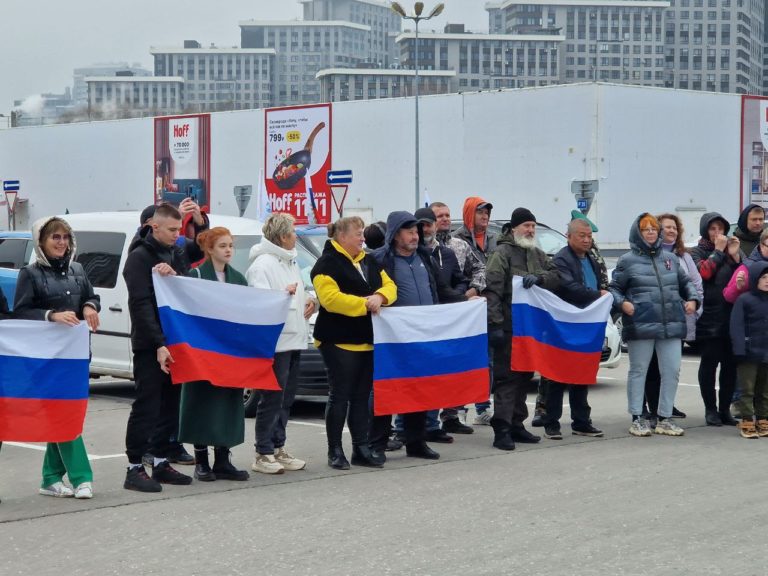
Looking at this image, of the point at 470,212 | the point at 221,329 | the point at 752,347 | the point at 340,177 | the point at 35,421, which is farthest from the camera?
the point at 340,177

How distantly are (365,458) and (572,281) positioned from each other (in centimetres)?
259

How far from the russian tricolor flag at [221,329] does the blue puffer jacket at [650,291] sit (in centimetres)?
327

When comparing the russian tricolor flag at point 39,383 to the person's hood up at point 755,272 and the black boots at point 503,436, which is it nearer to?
the black boots at point 503,436

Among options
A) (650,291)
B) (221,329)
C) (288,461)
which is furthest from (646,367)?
(221,329)

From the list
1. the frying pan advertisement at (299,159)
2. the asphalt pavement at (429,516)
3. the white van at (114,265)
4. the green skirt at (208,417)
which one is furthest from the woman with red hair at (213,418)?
the frying pan advertisement at (299,159)

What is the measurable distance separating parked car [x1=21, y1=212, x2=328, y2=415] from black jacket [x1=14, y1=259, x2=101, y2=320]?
15.0 feet

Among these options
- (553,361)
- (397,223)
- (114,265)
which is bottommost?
(553,361)

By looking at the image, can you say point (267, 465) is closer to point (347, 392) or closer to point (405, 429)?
point (347, 392)

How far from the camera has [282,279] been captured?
9.44m

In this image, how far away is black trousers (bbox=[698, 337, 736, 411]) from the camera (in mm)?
11727

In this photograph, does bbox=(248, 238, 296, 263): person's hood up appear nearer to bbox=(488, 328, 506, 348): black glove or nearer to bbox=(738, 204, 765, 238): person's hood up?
bbox=(488, 328, 506, 348): black glove

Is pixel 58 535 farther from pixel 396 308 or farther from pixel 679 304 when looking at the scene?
pixel 679 304

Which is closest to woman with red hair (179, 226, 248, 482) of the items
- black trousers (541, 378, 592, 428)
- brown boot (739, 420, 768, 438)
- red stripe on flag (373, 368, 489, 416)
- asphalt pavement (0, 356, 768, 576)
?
asphalt pavement (0, 356, 768, 576)

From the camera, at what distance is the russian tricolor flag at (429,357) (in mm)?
9633
